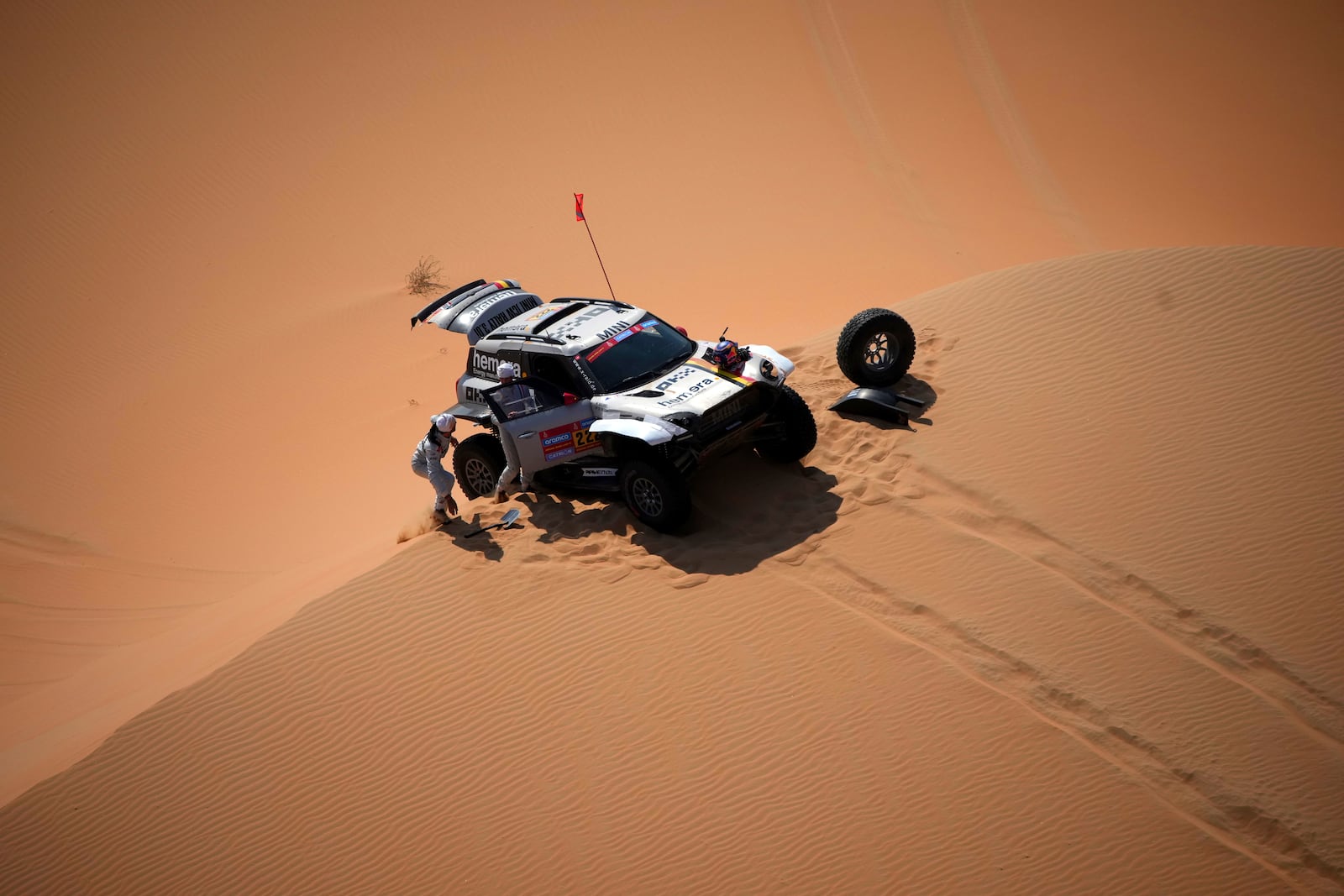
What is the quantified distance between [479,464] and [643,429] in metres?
2.87

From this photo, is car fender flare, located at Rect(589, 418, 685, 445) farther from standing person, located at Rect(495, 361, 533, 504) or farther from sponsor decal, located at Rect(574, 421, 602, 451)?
standing person, located at Rect(495, 361, 533, 504)

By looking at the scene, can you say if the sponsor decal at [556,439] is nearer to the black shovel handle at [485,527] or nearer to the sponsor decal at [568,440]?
the sponsor decal at [568,440]

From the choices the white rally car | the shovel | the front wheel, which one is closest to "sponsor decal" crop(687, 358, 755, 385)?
the white rally car

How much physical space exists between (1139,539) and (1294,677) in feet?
5.24

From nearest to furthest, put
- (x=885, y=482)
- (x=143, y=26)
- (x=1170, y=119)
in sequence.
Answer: (x=885, y=482) < (x=1170, y=119) < (x=143, y=26)

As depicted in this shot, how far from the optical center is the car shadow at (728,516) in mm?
8273

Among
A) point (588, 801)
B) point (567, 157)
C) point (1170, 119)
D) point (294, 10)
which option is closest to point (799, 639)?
point (588, 801)

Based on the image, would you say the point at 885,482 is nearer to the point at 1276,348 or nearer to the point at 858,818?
the point at 858,818

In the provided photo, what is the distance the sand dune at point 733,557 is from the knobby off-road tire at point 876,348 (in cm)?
39

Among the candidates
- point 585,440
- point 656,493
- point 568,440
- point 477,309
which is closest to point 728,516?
point 656,493

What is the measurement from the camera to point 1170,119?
20453 millimetres

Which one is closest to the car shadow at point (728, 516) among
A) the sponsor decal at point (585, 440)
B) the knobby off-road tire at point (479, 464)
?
the sponsor decal at point (585, 440)

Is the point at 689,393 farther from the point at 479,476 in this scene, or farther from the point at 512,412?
the point at 479,476

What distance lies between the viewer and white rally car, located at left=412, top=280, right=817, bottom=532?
822 centimetres
